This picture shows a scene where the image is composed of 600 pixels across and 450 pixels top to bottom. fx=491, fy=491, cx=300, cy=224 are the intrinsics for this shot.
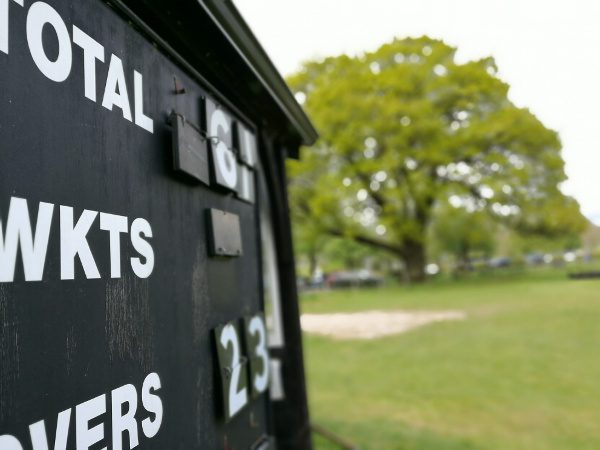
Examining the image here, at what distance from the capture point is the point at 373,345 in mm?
9742

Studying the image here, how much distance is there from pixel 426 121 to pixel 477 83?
11.8 feet

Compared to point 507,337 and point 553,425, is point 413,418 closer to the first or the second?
point 553,425

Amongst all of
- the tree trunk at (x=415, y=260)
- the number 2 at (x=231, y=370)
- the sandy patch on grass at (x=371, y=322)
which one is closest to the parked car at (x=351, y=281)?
the tree trunk at (x=415, y=260)

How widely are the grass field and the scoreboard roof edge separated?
337 cm

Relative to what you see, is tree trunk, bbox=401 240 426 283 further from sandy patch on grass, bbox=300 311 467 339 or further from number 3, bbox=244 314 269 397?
number 3, bbox=244 314 269 397

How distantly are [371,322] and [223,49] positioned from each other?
10923 mm

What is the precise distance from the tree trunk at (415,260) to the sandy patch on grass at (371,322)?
37.8 ft

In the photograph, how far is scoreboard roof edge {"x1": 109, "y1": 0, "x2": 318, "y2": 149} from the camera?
2303 mm

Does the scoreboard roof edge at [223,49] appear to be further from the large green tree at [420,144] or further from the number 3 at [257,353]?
the large green tree at [420,144]

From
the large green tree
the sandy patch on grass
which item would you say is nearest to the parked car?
the large green tree

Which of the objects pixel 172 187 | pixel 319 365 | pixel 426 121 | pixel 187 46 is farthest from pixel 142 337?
pixel 426 121

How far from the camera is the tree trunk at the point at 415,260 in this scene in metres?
26.1

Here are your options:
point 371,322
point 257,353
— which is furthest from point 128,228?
point 371,322

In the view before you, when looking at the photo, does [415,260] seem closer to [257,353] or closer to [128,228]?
[257,353]
